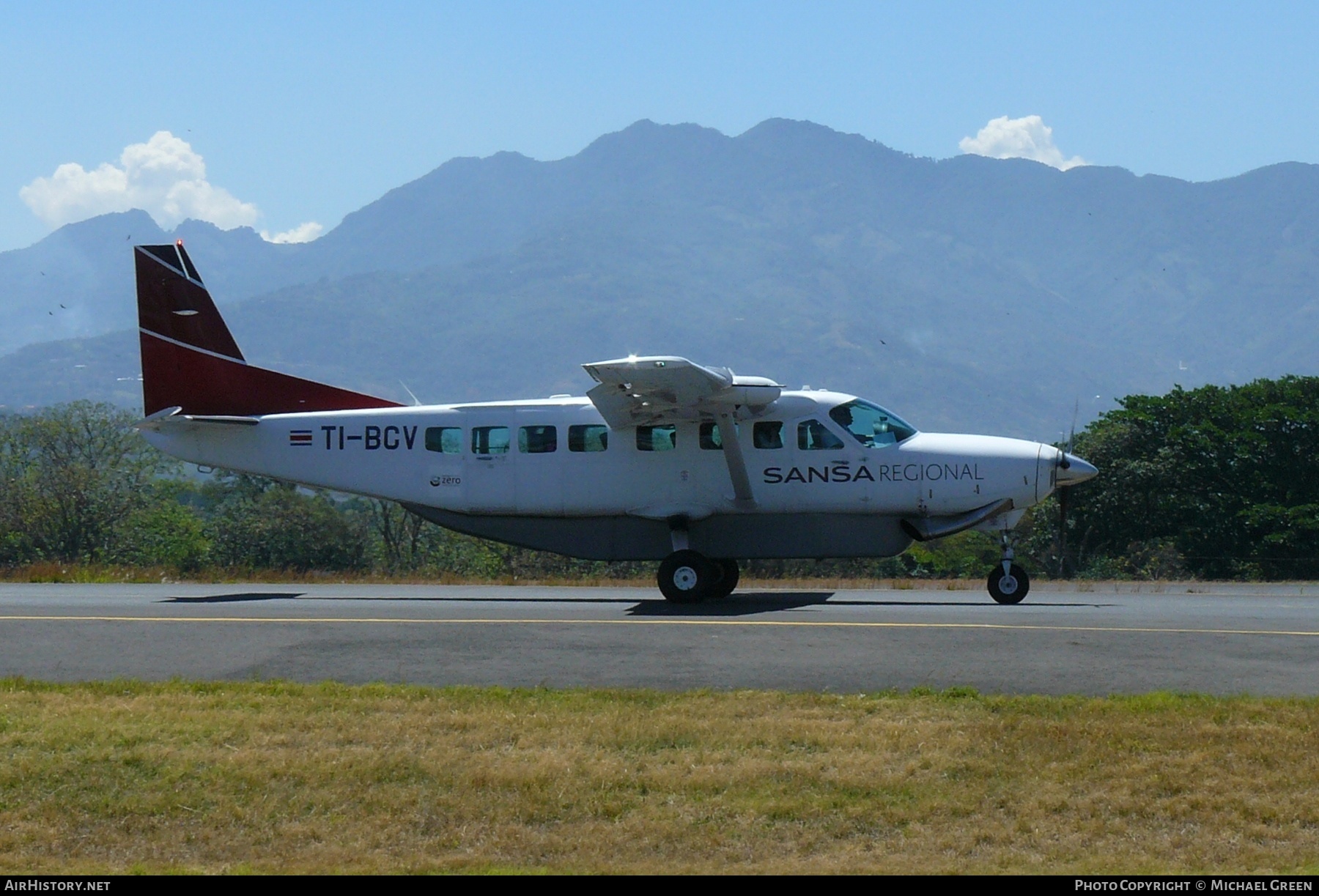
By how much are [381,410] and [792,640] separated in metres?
10.4

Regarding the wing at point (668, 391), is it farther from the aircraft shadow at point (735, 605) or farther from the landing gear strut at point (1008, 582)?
the landing gear strut at point (1008, 582)

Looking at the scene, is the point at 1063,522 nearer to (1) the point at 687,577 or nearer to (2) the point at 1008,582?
(2) the point at 1008,582

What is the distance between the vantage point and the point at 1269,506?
4284 cm

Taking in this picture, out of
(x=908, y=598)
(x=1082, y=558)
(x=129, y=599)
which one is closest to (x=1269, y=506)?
(x=1082, y=558)

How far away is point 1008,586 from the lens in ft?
65.5

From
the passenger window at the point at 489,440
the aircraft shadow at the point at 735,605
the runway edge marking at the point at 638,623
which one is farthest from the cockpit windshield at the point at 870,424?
the runway edge marking at the point at 638,623

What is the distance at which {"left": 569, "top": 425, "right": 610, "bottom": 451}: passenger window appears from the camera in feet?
68.1

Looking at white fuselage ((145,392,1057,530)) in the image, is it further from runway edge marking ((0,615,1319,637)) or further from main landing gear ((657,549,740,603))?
runway edge marking ((0,615,1319,637))

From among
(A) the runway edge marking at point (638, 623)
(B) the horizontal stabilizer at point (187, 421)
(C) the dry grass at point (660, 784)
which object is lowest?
(C) the dry grass at point (660, 784)

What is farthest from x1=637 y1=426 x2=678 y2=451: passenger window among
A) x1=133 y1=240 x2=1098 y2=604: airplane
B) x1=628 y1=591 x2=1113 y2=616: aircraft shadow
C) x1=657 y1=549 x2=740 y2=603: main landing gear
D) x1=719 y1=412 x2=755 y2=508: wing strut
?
x1=628 y1=591 x2=1113 y2=616: aircraft shadow

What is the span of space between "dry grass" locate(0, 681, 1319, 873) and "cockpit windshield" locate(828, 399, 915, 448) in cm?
958

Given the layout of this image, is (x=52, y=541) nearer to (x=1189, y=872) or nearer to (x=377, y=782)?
(x=377, y=782)

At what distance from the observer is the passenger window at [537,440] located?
21.0 m

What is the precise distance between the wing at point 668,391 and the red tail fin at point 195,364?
14.2ft
